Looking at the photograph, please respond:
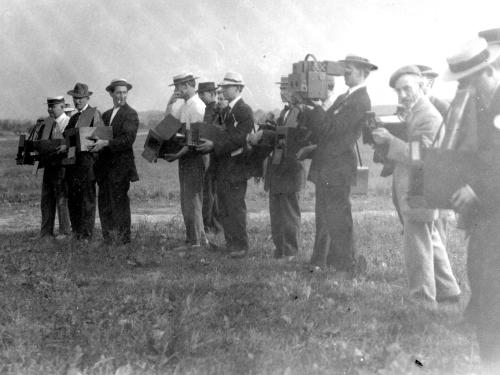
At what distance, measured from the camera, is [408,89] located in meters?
6.27

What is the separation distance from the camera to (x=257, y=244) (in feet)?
31.6

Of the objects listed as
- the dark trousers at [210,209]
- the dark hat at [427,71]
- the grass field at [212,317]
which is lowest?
the grass field at [212,317]

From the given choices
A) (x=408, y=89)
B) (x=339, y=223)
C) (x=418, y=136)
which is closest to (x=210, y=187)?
(x=339, y=223)

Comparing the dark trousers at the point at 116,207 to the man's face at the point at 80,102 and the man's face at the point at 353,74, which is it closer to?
the man's face at the point at 80,102

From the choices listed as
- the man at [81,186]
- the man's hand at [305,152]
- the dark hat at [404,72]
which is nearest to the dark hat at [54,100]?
the man at [81,186]

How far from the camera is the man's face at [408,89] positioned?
6.25 meters

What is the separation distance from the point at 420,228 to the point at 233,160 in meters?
3.11

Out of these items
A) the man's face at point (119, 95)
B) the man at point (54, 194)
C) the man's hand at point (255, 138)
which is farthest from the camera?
the man at point (54, 194)

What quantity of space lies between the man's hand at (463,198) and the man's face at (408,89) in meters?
2.36

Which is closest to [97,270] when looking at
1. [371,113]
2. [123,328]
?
[123,328]

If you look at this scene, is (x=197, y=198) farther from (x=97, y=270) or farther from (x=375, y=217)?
(x=375, y=217)

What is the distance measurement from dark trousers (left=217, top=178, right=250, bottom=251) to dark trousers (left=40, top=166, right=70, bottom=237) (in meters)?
3.26

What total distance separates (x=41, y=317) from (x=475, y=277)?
340 cm

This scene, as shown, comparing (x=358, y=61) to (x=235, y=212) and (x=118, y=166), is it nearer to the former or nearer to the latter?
(x=235, y=212)
